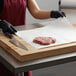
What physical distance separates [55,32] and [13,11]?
32 centimetres

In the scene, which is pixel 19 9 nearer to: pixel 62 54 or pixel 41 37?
pixel 41 37

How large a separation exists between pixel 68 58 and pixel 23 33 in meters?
0.29

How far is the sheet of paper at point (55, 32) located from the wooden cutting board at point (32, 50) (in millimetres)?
31

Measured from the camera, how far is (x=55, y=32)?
108 centimetres

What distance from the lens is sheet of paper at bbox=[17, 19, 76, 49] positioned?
0.98 meters

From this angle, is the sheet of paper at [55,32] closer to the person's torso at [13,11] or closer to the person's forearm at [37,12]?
the person's forearm at [37,12]

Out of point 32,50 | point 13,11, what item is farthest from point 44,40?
point 13,11

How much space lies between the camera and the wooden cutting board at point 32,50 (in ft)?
2.76

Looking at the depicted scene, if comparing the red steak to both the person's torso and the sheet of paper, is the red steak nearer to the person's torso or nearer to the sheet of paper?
the sheet of paper

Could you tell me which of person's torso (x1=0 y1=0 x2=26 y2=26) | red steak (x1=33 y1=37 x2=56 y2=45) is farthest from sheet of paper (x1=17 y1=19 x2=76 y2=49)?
person's torso (x1=0 y1=0 x2=26 y2=26)

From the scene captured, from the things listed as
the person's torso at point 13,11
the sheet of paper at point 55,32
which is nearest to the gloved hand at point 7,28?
the sheet of paper at point 55,32

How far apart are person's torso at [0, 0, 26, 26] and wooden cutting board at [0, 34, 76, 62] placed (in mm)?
330

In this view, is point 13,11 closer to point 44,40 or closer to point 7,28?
point 7,28

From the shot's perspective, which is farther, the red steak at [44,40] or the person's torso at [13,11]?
the person's torso at [13,11]
